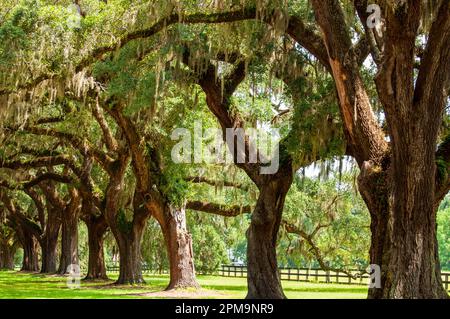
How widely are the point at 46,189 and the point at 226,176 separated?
13819mm

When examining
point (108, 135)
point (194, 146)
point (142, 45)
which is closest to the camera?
point (142, 45)

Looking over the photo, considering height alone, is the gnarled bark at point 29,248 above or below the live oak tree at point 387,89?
below

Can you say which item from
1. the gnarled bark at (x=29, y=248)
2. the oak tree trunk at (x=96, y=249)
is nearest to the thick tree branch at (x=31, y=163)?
the oak tree trunk at (x=96, y=249)

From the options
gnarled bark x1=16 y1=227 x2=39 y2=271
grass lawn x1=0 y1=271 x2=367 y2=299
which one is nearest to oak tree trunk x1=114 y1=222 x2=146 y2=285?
grass lawn x1=0 y1=271 x2=367 y2=299

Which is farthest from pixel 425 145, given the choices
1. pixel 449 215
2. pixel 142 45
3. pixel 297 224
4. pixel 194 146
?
pixel 449 215

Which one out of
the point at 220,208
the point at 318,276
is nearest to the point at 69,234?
the point at 220,208

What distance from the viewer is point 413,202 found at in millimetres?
10508

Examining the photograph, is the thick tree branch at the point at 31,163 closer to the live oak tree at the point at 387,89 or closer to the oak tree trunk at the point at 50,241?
the live oak tree at the point at 387,89

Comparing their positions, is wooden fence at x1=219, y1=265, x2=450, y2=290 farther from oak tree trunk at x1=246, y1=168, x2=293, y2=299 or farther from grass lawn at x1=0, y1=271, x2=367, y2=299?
oak tree trunk at x1=246, y1=168, x2=293, y2=299

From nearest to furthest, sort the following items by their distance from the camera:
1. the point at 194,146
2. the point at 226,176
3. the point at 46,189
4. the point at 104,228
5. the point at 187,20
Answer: the point at 187,20
the point at 194,146
the point at 226,176
the point at 104,228
the point at 46,189

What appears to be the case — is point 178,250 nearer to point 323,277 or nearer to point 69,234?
point 69,234

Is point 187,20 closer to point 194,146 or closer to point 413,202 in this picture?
point 413,202
